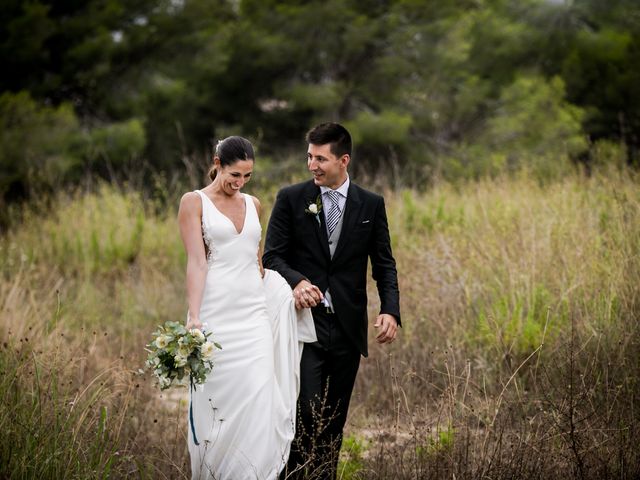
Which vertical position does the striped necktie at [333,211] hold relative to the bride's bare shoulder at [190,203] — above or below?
below

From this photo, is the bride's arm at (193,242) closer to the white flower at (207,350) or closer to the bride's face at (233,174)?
the bride's face at (233,174)

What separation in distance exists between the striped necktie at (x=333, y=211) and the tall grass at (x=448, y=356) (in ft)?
3.07

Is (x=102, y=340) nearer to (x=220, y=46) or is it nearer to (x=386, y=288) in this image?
(x=386, y=288)

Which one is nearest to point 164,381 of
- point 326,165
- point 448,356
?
point 326,165

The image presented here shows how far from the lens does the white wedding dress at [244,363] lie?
4.10 metres

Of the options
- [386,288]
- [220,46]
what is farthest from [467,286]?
[220,46]

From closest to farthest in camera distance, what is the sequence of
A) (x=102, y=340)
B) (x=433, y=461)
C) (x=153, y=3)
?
(x=433, y=461) → (x=102, y=340) → (x=153, y=3)

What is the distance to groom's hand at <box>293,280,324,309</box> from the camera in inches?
166

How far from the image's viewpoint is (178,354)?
12.2 ft

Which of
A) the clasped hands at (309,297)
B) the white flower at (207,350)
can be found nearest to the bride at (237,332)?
the clasped hands at (309,297)

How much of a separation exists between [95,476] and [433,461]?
188 cm

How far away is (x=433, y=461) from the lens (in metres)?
4.59

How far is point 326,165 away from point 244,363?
1.20 m

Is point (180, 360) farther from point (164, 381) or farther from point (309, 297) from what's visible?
point (309, 297)
